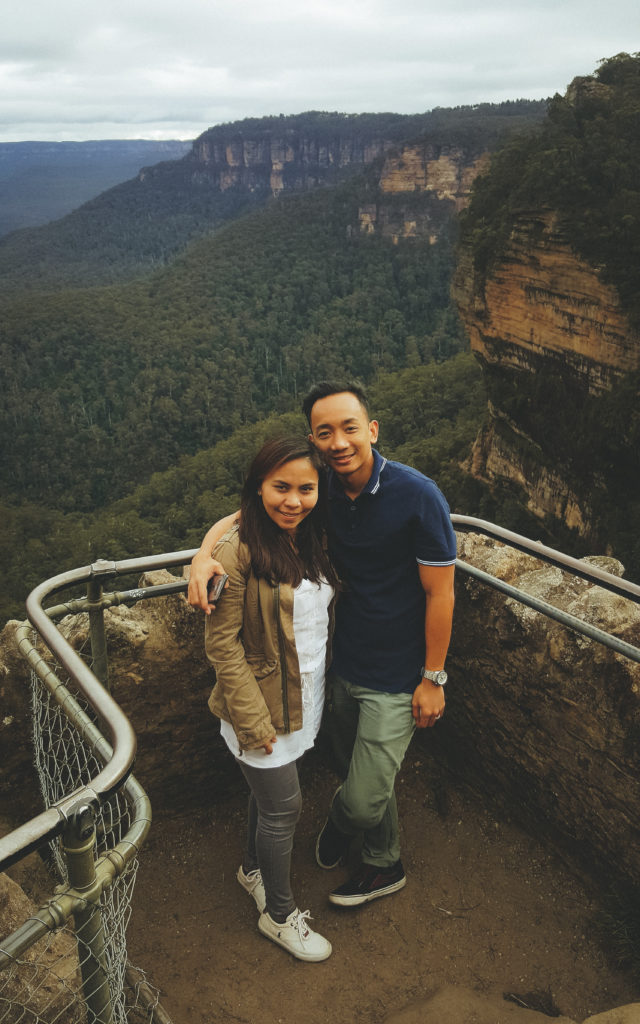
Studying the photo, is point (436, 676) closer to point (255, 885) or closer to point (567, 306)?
point (255, 885)

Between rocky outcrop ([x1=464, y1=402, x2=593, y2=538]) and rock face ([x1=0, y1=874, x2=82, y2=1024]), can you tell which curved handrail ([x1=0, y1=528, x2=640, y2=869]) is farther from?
rocky outcrop ([x1=464, y1=402, x2=593, y2=538])

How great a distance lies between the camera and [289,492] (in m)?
2.08

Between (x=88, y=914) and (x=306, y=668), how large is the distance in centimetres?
102

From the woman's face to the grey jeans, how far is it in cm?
85

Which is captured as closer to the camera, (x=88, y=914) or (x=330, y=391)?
(x=88, y=914)

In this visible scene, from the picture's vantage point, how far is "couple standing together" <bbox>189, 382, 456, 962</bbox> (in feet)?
6.88

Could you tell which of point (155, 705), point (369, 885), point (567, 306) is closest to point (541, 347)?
point (567, 306)

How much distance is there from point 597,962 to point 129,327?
68.2 meters

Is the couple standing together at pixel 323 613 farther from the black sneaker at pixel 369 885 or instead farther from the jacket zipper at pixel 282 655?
the black sneaker at pixel 369 885

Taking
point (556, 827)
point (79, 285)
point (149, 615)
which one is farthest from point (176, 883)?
point (79, 285)

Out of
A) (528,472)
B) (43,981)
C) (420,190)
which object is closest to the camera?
(43,981)

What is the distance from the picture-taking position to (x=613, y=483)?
21219 mm

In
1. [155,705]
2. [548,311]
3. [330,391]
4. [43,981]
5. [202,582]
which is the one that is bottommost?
[548,311]

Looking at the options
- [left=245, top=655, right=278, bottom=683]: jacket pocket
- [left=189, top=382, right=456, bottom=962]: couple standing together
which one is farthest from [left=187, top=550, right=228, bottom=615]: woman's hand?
[left=245, top=655, right=278, bottom=683]: jacket pocket
